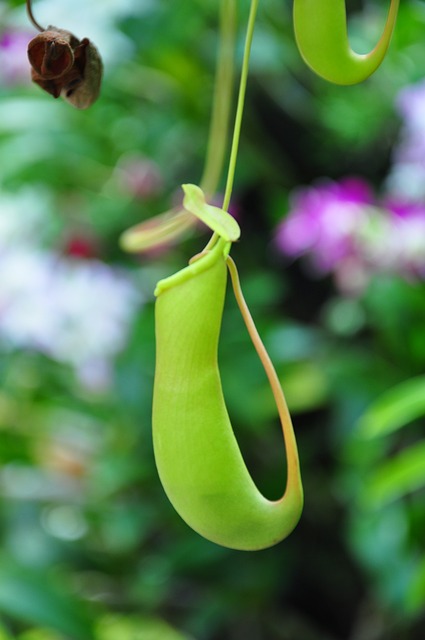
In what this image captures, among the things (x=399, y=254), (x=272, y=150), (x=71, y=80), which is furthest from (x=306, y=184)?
(x=71, y=80)

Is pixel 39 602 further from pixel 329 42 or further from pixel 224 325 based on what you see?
pixel 329 42

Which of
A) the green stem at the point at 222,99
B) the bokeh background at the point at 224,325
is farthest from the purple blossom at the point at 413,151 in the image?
the green stem at the point at 222,99

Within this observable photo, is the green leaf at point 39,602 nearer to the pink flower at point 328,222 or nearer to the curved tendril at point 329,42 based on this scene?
the pink flower at point 328,222

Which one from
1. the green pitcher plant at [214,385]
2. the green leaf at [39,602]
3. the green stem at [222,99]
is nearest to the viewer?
the green pitcher plant at [214,385]

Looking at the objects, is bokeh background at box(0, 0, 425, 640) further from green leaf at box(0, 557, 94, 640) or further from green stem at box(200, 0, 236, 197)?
green stem at box(200, 0, 236, 197)

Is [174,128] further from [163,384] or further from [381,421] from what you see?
[163,384]

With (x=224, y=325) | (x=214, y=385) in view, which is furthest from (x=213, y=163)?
(x=224, y=325)

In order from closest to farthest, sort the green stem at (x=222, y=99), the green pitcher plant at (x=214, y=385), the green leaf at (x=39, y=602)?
the green pitcher plant at (x=214, y=385) → the green stem at (x=222, y=99) → the green leaf at (x=39, y=602)
